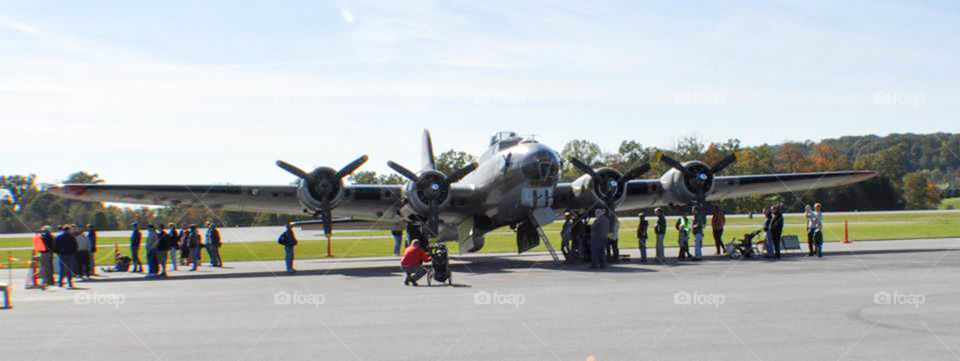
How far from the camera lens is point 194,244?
29.5 metres

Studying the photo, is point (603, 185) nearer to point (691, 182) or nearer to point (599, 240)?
point (691, 182)

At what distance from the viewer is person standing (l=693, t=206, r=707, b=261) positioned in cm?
2733

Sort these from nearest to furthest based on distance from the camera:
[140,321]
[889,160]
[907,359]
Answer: [907,359]
[140,321]
[889,160]

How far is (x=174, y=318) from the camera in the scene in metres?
13.6

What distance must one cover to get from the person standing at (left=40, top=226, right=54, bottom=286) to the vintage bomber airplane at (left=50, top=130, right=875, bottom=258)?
3.11 meters

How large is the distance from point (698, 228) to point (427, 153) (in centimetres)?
1381

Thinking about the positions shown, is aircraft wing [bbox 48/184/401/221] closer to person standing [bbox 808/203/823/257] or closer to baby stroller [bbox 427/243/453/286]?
baby stroller [bbox 427/243/453/286]

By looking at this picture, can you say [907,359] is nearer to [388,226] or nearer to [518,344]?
[518,344]

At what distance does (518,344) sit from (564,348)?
67cm

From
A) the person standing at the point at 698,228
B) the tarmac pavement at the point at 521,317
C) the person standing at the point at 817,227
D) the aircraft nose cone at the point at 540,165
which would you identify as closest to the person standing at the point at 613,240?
the aircraft nose cone at the point at 540,165

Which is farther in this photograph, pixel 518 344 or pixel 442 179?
pixel 442 179

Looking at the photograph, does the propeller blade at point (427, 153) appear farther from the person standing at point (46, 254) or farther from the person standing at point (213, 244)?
the person standing at point (46, 254)

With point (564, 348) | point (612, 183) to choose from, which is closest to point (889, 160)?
point (612, 183)

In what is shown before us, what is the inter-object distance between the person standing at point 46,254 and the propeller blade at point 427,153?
1632 cm
